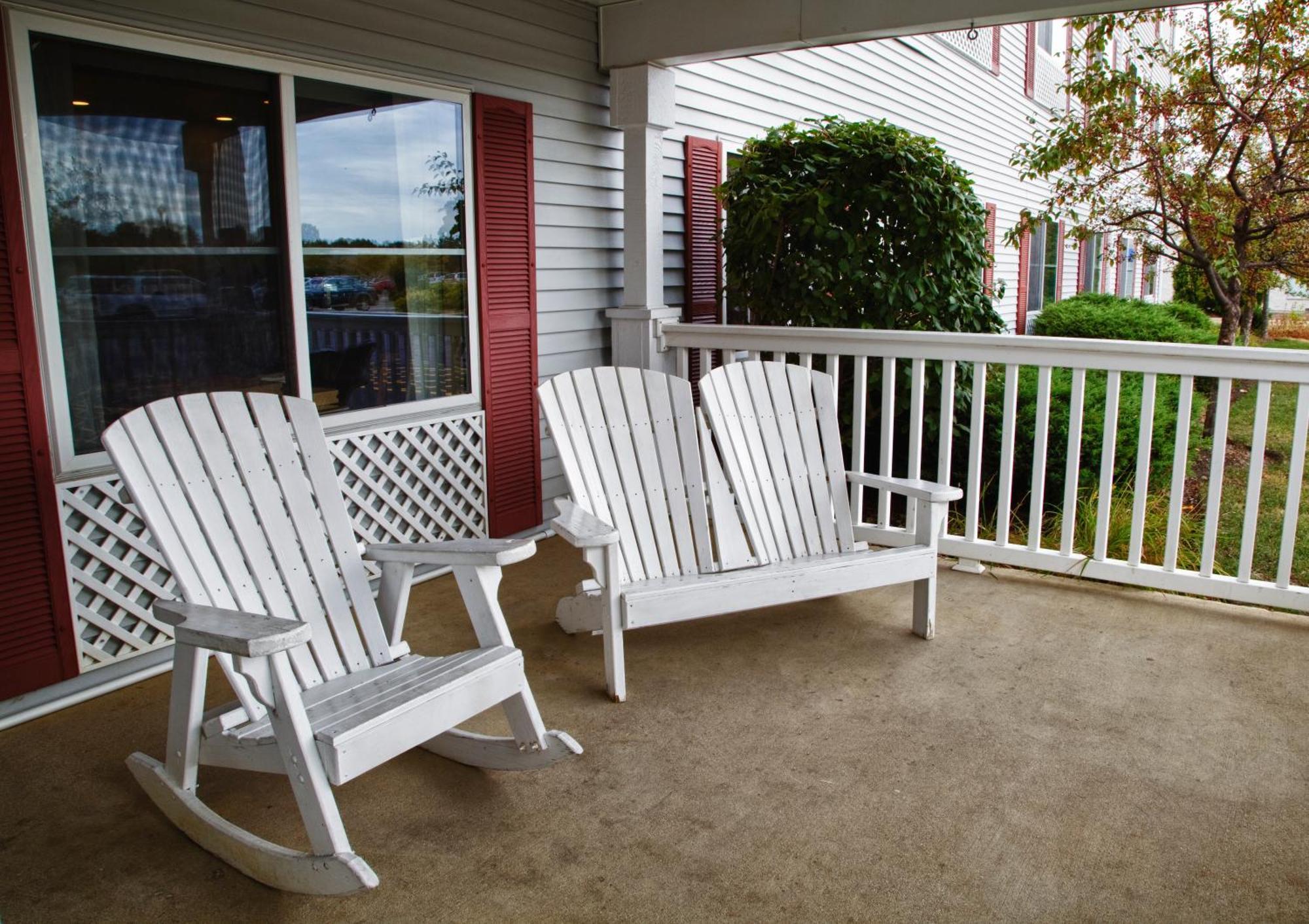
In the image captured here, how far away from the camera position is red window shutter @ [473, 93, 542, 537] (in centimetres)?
455

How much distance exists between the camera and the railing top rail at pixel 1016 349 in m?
3.70

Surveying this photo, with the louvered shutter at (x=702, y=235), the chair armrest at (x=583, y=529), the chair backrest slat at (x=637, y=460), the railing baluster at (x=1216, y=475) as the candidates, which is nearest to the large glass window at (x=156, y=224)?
the chair backrest slat at (x=637, y=460)

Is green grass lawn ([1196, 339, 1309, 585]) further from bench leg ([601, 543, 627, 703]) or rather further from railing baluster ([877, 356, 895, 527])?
bench leg ([601, 543, 627, 703])

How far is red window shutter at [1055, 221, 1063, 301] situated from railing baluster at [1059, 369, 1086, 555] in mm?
10638

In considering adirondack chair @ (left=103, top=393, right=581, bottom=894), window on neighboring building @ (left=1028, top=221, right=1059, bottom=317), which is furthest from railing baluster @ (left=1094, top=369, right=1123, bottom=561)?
window on neighboring building @ (left=1028, top=221, right=1059, bottom=317)

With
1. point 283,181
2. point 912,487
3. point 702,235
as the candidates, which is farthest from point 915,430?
point 283,181

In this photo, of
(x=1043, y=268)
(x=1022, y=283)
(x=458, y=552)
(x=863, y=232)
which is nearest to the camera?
(x=458, y=552)

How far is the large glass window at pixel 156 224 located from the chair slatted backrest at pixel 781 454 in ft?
5.58

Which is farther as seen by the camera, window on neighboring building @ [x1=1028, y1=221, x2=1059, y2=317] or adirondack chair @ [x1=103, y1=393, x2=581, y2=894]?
window on neighboring building @ [x1=1028, y1=221, x2=1059, y2=317]

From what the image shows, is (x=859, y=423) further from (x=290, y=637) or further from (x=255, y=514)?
(x=290, y=637)

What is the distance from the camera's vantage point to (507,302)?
472cm

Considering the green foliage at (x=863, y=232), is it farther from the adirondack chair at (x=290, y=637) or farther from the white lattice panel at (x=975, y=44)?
the white lattice panel at (x=975, y=44)

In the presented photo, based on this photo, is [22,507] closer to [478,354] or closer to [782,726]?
[478,354]

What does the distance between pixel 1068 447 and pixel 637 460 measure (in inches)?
74.5
